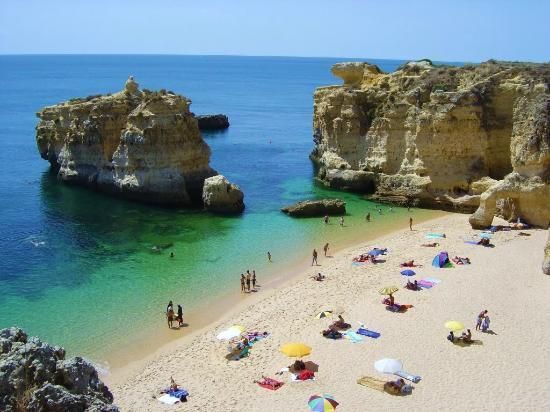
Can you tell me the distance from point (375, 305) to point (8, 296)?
16.7 m

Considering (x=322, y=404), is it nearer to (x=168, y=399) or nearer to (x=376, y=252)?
(x=168, y=399)

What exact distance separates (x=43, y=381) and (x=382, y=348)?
1299 cm

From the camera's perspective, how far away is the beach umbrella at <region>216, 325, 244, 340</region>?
20.9 meters

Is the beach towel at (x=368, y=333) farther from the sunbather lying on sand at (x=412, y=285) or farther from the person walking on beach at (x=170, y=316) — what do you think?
the person walking on beach at (x=170, y=316)

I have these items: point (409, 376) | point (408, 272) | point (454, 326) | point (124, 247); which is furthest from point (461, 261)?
point (124, 247)

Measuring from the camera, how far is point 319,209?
3916 cm

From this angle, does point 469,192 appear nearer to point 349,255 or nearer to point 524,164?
point 524,164

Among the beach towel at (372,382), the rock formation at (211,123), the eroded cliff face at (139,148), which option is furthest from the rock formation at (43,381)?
the rock formation at (211,123)

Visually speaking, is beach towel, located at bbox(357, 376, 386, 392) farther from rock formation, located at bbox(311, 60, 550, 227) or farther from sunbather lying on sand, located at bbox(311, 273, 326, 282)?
rock formation, located at bbox(311, 60, 550, 227)

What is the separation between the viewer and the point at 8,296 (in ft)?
86.7

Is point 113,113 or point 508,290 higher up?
point 113,113

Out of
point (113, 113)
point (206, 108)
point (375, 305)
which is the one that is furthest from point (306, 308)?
point (206, 108)

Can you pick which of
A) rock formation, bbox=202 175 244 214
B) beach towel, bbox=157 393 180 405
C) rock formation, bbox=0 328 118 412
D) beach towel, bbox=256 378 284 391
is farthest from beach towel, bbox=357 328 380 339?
rock formation, bbox=202 175 244 214

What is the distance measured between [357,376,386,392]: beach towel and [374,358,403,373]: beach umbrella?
1.12ft
